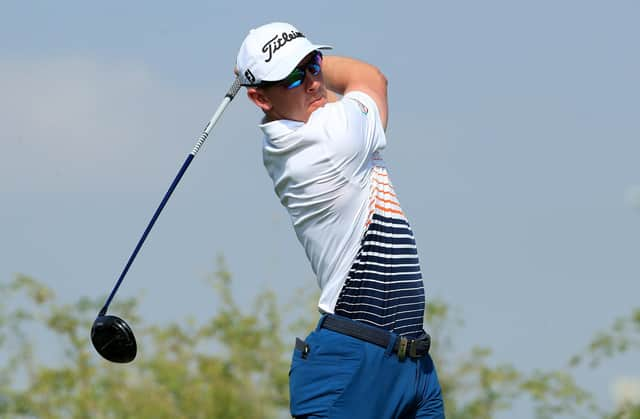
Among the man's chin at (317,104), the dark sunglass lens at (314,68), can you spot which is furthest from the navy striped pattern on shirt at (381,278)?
the dark sunglass lens at (314,68)

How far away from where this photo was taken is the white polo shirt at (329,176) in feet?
16.9

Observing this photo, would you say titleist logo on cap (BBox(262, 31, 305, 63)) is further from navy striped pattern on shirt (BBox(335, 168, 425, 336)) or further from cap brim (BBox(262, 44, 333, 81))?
navy striped pattern on shirt (BBox(335, 168, 425, 336))

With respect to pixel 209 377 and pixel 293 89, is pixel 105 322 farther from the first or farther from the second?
pixel 209 377

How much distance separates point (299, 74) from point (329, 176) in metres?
0.42

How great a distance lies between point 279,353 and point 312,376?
907 centimetres

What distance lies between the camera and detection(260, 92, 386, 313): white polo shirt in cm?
515

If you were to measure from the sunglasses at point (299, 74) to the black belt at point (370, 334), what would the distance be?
925mm

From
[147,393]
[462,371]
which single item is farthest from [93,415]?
[462,371]

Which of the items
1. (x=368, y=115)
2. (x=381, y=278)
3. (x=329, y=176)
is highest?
(x=368, y=115)

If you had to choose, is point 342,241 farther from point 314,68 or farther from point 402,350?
point 314,68

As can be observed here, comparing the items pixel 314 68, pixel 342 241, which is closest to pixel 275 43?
pixel 314 68

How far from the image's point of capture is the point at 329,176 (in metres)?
5.18

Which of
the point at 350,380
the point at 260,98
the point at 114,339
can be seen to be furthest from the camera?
the point at 114,339

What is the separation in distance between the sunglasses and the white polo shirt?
0.14 m
